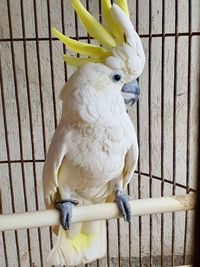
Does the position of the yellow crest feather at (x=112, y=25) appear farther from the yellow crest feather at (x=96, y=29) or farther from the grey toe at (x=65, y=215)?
the grey toe at (x=65, y=215)

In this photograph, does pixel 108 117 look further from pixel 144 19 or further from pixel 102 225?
pixel 144 19

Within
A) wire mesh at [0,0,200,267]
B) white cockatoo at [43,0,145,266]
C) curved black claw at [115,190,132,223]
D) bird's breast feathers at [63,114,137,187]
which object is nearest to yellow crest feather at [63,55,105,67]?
white cockatoo at [43,0,145,266]

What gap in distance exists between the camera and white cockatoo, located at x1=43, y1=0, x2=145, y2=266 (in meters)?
0.81

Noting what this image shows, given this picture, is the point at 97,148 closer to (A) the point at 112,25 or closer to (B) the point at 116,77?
(B) the point at 116,77

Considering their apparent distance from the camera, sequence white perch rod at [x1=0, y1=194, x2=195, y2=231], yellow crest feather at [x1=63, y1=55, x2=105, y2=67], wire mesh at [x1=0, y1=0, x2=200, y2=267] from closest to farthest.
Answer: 1. white perch rod at [x1=0, y1=194, x2=195, y2=231]
2. yellow crest feather at [x1=63, y1=55, x2=105, y2=67]
3. wire mesh at [x1=0, y1=0, x2=200, y2=267]

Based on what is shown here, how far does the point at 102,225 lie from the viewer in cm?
99

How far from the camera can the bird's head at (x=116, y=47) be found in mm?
812

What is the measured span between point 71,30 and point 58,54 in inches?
3.9

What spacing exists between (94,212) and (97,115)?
0.19 metres

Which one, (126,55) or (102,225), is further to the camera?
(102,225)

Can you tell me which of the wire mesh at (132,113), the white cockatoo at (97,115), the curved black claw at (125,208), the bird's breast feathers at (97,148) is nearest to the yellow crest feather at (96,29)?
the white cockatoo at (97,115)

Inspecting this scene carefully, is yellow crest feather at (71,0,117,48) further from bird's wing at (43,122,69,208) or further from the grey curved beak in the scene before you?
bird's wing at (43,122,69,208)

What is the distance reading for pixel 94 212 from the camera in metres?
0.79

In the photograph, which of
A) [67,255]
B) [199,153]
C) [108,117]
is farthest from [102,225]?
[199,153]
